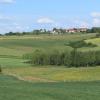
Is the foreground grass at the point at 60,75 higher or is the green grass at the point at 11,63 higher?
the foreground grass at the point at 60,75

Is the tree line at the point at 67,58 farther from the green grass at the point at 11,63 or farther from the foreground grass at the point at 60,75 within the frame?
the foreground grass at the point at 60,75

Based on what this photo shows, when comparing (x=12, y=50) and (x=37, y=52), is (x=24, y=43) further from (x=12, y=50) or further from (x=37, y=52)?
(x=37, y=52)

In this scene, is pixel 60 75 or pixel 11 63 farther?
pixel 11 63

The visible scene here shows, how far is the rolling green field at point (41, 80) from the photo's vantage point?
21562mm

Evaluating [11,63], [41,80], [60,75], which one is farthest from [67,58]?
[41,80]

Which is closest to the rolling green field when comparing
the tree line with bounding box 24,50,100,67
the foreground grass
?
the foreground grass

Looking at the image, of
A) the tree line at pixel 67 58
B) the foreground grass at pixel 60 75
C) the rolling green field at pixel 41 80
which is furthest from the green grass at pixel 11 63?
the foreground grass at pixel 60 75

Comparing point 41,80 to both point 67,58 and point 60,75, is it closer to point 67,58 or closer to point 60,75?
point 60,75

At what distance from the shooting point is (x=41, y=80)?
5288cm

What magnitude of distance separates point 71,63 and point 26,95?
6741cm

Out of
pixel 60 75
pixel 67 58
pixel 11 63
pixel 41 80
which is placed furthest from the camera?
pixel 67 58

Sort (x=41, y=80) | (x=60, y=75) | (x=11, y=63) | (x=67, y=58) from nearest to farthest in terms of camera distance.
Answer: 1. (x=41, y=80)
2. (x=60, y=75)
3. (x=11, y=63)
4. (x=67, y=58)

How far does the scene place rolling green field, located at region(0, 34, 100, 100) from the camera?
21562mm

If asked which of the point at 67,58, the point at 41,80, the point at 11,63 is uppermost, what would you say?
the point at 41,80
